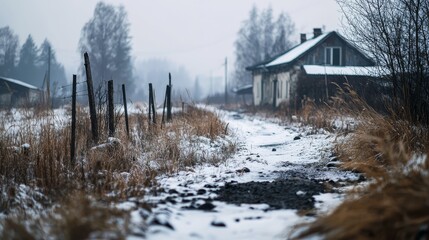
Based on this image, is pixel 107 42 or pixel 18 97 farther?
pixel 107 42

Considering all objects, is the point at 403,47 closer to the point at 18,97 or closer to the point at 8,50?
the point at 18,97

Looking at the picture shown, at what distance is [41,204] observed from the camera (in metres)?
3.82

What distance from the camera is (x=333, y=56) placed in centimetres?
2569

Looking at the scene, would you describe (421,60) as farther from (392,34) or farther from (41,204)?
(41,204)

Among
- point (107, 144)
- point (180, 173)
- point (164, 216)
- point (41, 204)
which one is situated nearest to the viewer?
point (164, 216)

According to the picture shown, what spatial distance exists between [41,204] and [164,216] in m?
1.55

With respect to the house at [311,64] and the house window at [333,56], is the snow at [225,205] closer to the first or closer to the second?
A: the house at [311,64]

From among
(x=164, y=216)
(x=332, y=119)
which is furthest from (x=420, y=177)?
(x=332, y=119)

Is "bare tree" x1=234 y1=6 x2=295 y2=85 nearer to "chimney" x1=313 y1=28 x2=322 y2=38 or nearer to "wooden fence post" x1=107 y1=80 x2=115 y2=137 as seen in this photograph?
"chimney" x1=313 y1=28 x2=322 y2=38

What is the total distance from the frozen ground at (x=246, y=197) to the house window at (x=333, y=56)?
20.1 m

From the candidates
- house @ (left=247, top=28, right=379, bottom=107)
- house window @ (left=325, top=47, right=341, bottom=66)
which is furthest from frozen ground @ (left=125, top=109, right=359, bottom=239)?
house window @ (left=325, top=47, right=341, bottom=66)

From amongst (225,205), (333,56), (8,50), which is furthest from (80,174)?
(8,50)

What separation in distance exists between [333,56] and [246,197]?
23.5m

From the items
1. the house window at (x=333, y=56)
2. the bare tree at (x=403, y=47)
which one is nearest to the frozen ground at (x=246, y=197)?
the bare tree at (x=403, y=47)
